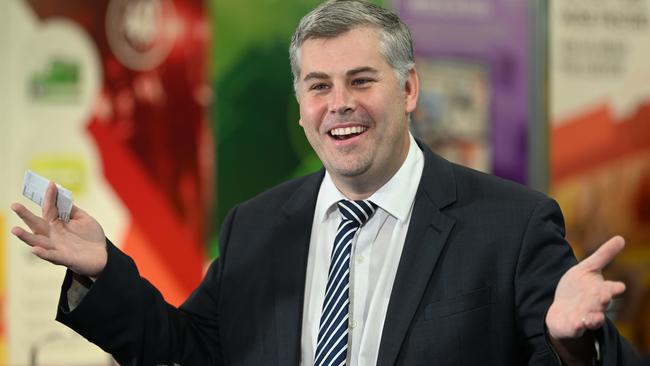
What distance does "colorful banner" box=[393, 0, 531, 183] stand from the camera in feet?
13.9

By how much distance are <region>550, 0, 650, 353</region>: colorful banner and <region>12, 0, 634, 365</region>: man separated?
2.53 meters

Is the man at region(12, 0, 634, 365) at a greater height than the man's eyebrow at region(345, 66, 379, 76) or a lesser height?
lesser

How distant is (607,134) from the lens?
4684 mm

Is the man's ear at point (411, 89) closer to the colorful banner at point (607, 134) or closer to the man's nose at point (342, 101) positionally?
the man's nose at point (342, 101)

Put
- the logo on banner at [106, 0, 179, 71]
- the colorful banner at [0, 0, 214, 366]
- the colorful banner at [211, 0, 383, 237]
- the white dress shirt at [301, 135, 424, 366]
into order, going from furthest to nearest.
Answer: the colorful banner at [211, 0, 383, 237] < the logo on banner at [106, 0, 179, 71] < the colorful banner at [0, 0, 214, 366] < the white dress shirt at [301, 135, 424, 366]

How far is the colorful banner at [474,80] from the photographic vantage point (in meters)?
4.22

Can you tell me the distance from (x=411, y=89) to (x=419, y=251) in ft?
1.24

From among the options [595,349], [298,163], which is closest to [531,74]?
[298,163]

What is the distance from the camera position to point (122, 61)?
3.66 metres

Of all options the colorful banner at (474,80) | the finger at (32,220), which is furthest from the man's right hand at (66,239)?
the colorful banner at (474,80)

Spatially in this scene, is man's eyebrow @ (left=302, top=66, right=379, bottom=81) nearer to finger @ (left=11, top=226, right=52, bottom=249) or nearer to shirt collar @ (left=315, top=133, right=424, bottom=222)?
shirt collar @ (left=315, top=133, right=424, bottom=222)

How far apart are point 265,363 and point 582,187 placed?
9.55ft

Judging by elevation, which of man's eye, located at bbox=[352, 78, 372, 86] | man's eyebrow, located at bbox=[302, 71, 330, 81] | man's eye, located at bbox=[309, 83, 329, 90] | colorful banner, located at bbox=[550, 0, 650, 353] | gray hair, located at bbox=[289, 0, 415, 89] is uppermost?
gray hair, located at bbox=[289, 0, 415, 89]

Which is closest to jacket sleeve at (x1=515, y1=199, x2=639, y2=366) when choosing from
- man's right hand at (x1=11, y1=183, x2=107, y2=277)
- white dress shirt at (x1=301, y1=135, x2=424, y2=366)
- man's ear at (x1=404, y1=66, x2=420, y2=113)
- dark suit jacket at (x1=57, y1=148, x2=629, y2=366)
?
dark suit jacket at (x1=57, y1=148, x2=629, y2=366)
